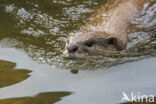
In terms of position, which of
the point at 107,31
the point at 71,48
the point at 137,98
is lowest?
the point at 137,98

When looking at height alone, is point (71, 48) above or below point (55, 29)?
below

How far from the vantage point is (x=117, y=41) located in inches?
203

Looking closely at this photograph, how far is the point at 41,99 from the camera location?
400 centimetres

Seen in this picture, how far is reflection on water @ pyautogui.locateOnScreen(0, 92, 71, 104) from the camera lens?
156 inches

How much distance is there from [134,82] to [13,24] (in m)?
2.89

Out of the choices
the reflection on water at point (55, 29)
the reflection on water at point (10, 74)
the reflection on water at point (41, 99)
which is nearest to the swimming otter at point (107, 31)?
the reflection on water at point (55, 29)

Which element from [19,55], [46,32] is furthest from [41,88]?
[46,32]

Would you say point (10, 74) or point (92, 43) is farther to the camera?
point (92, 43)

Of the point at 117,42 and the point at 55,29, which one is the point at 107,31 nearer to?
the point at 117,42

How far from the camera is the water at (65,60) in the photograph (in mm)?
4168

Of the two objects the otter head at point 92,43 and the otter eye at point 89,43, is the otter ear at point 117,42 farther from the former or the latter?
the otter eye at point 89,43

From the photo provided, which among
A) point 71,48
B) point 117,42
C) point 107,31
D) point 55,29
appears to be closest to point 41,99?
point 71,48

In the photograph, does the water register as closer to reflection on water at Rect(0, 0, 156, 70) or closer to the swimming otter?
reflection on water at Rect(0, 0, 156, 70)

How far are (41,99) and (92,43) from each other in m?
1.39
